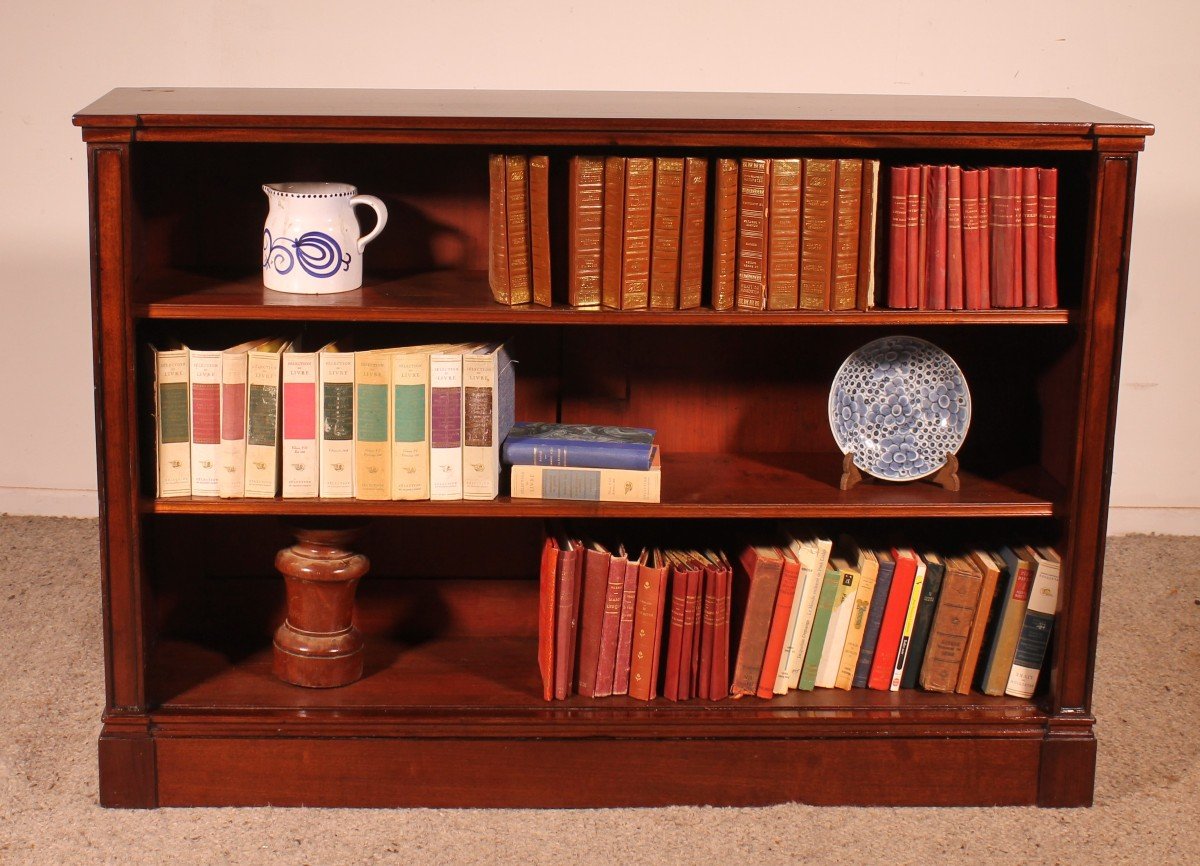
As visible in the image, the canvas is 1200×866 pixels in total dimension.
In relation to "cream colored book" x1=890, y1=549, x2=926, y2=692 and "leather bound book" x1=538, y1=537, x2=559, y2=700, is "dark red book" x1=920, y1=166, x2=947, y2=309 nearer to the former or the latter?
→ "cream colored book" x1=890, y1=549, x2=926, y2=692

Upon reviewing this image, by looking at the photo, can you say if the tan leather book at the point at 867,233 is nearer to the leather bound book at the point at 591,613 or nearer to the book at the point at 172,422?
the leather bound book at the point at 591,613

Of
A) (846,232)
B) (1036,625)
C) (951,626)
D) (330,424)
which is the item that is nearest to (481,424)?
(330,424)

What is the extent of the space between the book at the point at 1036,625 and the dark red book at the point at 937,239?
1.64 feet

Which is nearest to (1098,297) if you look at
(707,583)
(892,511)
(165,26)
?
(892,511)

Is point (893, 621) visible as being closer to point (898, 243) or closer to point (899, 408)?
point (899, 408)

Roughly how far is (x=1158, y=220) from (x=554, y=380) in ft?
6.14

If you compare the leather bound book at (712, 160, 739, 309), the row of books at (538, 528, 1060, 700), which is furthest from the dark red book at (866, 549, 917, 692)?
the leather bound book at (712, 160, 739, 309)

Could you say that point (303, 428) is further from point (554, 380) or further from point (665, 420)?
point (665, 420)

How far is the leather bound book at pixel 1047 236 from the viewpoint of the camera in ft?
7.50

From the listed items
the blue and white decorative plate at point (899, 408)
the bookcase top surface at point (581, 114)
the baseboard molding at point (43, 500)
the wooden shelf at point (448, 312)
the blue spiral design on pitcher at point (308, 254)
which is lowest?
the baseboard molding at point (43, 500)

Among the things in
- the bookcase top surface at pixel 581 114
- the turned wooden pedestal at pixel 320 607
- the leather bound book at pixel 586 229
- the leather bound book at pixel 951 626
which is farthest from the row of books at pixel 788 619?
the bookcase top surface at pixel 581 114

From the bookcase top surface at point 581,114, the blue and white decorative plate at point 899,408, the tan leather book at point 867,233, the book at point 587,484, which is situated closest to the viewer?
the bookcase top surface at point 581,114

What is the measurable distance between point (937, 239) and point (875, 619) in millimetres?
699

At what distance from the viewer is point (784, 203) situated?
7.42 feet
